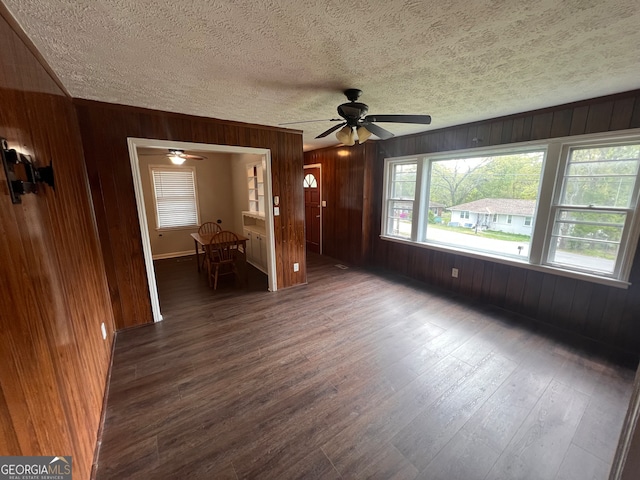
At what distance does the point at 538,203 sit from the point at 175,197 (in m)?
6.35

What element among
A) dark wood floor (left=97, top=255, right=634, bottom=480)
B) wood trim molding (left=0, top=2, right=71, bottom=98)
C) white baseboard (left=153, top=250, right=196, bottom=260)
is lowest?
dark wood floor (left=97, top=255, right=634, bottom=480)

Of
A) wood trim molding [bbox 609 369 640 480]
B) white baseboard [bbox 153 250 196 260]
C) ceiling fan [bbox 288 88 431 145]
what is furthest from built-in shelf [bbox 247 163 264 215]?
wood trim molding [bbox 609 369 640 480]

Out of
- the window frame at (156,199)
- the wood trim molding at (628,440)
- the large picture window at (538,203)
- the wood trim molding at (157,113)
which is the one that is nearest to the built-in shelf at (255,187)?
the window frame at (156,199)

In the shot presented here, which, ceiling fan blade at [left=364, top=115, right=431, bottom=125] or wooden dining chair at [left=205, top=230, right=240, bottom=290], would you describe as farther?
wooden dining chair at [left=205, top=230, right=240, bottom=290]

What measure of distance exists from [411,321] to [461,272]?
1.30m

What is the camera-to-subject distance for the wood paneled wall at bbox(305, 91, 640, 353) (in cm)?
242

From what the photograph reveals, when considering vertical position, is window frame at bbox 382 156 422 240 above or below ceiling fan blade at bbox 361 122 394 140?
below

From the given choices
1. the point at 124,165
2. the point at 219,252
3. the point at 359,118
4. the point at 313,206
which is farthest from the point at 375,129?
the point at 313,206

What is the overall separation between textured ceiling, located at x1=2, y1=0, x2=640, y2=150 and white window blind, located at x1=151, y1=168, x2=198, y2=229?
329 centimetres

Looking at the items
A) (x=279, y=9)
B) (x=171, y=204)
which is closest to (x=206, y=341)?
(x=279, y=9)

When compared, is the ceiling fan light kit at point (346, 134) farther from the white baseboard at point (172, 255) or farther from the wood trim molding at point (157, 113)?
the white baseboard at point (172, 255)

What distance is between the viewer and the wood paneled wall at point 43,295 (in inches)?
35.0

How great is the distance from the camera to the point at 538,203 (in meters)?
2.91

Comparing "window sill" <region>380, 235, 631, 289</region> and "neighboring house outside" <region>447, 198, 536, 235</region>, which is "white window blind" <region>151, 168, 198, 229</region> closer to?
"window sill" <region>380, 235, 631, 289</region>
